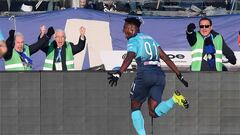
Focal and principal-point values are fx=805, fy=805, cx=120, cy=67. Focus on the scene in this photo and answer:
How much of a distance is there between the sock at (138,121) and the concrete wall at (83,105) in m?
0.18

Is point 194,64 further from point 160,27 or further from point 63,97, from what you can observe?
point 63,97

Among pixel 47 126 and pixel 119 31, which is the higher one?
pixel 119 31

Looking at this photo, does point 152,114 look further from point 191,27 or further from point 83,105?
point 191,27

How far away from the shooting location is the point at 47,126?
12031 millimetres

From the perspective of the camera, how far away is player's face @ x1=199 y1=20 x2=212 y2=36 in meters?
13.7

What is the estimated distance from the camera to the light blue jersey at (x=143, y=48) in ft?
37.7

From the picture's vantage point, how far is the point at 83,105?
12.0 metres

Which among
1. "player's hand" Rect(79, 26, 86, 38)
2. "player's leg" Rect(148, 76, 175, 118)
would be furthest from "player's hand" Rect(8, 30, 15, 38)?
"player's leg" Rect(148, 76, 175, 118)

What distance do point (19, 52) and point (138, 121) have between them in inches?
101

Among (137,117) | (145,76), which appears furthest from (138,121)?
(145,76)

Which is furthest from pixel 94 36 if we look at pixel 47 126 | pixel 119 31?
pixel 47 126

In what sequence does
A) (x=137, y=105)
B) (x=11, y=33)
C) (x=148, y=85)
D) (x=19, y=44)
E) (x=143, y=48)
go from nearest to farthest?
(x=143, y=48), (x=148, y=85), (x=137, y=105), (x=19, y=44), (x=11, y=33)

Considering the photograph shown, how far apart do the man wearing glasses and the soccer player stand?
4.65ft

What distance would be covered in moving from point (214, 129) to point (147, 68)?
148 cm
